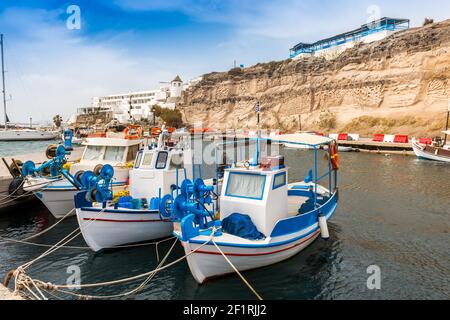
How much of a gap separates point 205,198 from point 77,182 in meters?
6.71

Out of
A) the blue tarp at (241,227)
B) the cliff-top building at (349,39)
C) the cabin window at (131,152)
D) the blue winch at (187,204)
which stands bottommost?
the blue tarp at (241,227)

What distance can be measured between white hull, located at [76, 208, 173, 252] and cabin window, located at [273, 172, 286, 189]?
5206 millimetres

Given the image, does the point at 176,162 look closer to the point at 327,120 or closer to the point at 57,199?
the point at 57,199

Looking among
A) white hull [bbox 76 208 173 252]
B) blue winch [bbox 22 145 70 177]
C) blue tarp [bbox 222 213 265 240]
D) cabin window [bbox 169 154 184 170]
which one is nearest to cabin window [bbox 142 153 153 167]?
cabin window [bbox 169 154 184 170]

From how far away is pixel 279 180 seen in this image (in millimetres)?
12562

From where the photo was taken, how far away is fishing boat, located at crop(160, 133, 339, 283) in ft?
35.0

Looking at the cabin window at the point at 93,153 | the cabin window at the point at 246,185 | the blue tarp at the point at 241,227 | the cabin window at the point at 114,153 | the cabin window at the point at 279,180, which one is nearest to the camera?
the blue tarp at the point at 241,227

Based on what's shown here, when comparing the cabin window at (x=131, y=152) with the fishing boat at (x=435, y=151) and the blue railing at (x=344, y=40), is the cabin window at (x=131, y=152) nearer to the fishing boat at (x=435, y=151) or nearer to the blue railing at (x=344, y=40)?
the fishing boat at (x=435, y=151)

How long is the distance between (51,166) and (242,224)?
13889 millimetres

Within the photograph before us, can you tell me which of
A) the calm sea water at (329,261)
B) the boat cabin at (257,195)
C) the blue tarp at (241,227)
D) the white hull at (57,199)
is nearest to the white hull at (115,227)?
the calm sea water at (329,261)

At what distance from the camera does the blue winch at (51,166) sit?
19.3m

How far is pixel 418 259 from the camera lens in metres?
13.6
